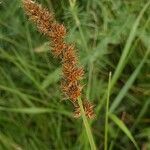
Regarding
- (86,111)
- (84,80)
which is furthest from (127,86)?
(86,111)

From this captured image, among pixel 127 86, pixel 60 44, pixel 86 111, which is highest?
pixel 60 44

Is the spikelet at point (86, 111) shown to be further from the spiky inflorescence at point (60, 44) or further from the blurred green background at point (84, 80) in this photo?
the blurred green background at point (84, 80)

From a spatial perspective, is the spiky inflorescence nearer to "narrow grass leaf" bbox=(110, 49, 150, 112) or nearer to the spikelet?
the spikelet

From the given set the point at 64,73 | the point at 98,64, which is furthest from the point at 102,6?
the point at 64,73

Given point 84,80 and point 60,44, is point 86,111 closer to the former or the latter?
point 60,44

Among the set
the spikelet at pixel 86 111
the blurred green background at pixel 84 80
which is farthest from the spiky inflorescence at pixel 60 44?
the blurred green background at pixel 84 80

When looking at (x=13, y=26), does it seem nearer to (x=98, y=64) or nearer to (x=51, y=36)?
(x=98, y=64)
